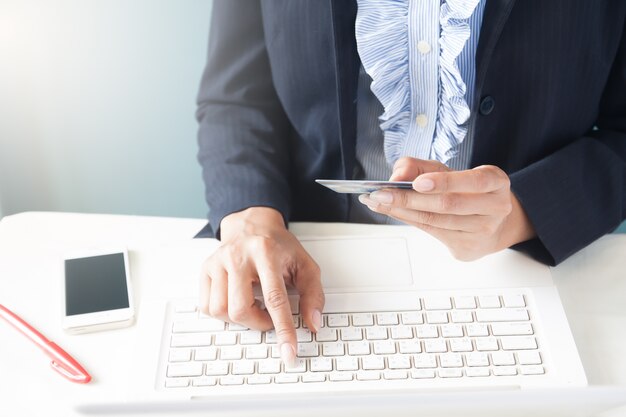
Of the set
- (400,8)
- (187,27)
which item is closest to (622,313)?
(400,8)

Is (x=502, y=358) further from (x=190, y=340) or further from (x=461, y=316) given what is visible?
(x=190, y=340)

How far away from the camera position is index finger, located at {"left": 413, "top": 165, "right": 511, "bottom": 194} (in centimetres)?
56

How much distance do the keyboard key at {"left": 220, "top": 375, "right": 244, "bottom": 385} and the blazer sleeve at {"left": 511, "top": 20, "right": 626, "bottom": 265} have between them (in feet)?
1.19

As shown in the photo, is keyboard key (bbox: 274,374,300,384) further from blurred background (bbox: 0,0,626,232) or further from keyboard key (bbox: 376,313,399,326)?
blurred background (bbox: 0,0,626,232)

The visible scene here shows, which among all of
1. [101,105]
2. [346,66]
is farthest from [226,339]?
[101,105]

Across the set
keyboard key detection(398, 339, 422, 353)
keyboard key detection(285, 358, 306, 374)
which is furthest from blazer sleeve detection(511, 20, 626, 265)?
keyboard key detection(285, 358, 306, 374)

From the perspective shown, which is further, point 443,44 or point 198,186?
point 198,186

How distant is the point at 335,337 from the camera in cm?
64

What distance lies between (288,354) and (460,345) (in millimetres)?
Result: 171

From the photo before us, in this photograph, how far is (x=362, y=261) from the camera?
2.45 ft

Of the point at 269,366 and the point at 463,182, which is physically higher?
the point at 463,182

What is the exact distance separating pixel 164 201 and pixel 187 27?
397mm

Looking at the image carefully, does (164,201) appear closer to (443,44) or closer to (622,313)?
(443,44)

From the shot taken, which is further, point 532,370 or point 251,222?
point 251,222
